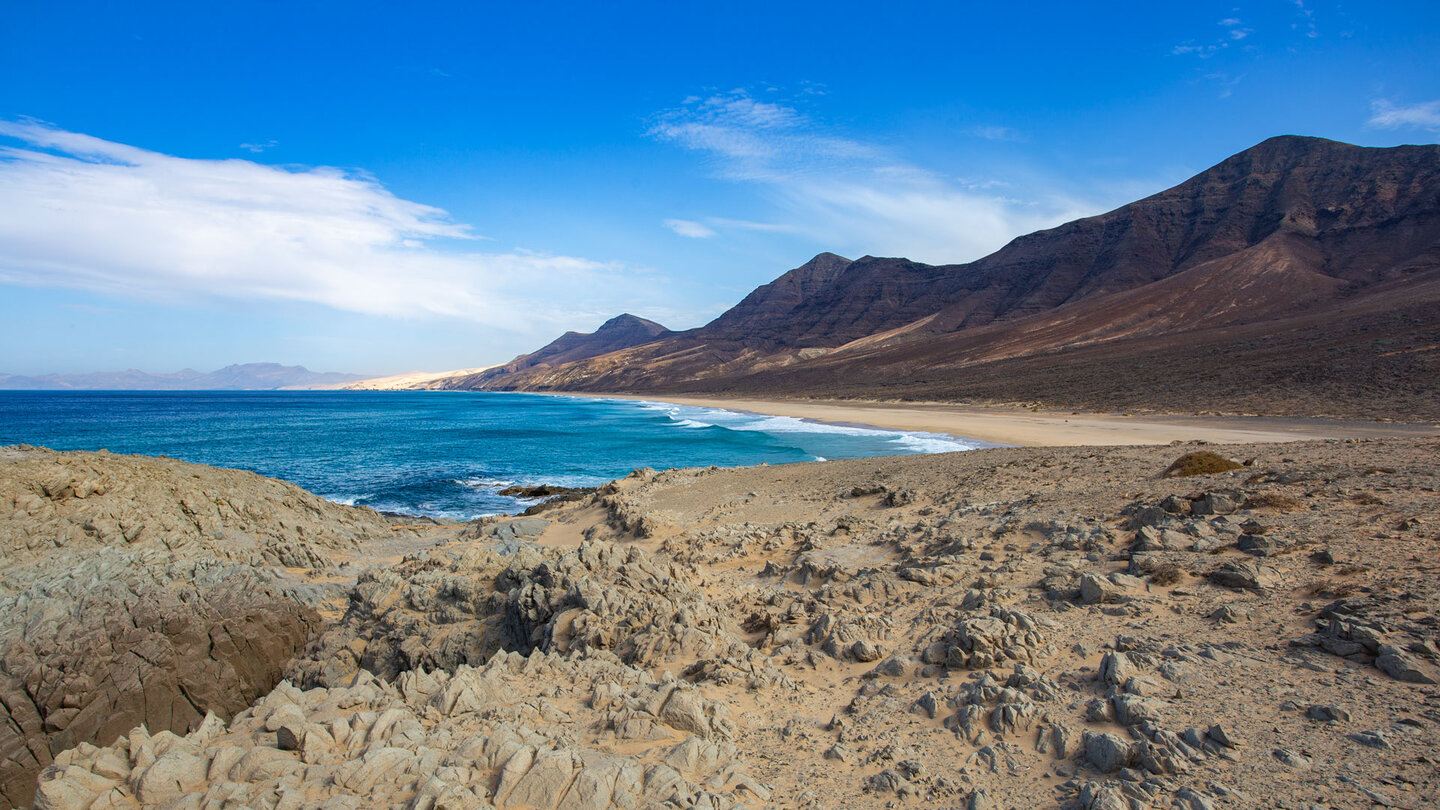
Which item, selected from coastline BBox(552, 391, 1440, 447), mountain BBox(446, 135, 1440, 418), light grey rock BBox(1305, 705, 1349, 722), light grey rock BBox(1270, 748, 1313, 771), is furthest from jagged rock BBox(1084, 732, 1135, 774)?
mountain BBox(446, 135, 1440, 418)

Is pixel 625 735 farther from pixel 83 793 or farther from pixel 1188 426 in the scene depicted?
pixel 1188 426

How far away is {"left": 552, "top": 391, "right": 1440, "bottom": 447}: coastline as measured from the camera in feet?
67.6

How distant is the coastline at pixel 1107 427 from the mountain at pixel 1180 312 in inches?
126

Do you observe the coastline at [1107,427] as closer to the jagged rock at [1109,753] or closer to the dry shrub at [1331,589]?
the dry shrub at [1331,589]

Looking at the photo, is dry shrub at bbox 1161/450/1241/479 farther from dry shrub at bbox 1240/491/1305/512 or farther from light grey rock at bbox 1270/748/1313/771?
light grey rock at bbox 1270/748/1313/771

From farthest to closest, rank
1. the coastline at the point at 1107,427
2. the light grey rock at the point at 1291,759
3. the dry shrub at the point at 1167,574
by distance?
the coastline at the point at 1107,427 < the dry shrub at the point at 1167,574 < the light grey rock at the point at 1291,759

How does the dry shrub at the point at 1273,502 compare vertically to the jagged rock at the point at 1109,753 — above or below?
above

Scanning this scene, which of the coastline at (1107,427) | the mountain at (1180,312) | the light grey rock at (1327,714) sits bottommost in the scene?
the coastline at (1107,427)

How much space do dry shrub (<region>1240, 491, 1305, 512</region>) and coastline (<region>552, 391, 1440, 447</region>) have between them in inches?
499

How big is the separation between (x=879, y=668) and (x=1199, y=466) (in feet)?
26.9

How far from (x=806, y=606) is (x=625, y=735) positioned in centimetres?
290

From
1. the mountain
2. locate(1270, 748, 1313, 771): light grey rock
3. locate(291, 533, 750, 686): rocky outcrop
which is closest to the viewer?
locate(1270, 748, 1313, 771): light grey rock

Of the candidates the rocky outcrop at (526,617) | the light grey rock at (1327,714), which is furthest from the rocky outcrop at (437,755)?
the light grey rock at (1327,714)

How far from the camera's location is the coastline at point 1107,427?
2059 cm
